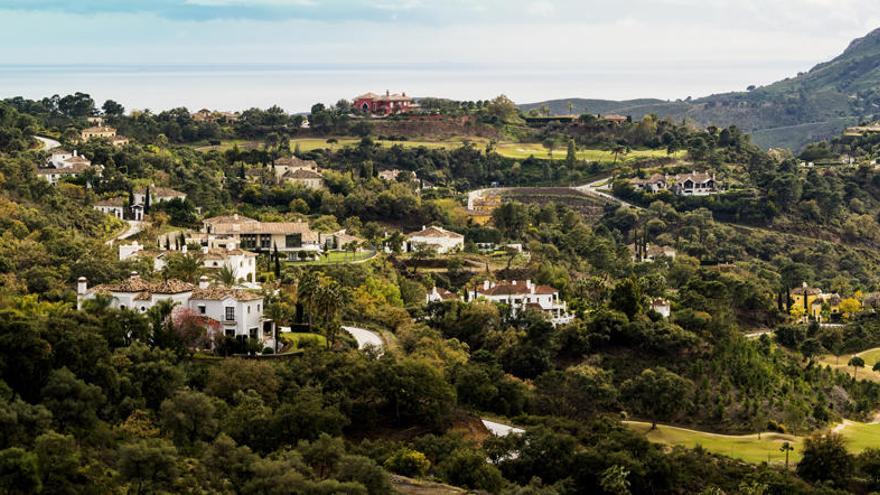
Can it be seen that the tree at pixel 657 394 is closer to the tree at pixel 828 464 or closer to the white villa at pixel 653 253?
the tree at pixel 828 464

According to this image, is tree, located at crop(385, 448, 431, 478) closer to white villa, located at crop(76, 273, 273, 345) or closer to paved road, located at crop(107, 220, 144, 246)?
white villa, located at crop(76, 273, 273, 345)

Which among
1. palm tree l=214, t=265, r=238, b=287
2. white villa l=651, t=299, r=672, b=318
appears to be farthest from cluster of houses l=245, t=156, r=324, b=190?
palm tree l=214, t=265, r=238, b=287

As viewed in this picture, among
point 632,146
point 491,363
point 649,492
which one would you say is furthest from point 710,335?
point 632,146

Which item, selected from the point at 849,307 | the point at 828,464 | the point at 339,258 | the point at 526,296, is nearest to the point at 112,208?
the point at 339,258

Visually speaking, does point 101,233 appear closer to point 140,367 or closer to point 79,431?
point 140,367

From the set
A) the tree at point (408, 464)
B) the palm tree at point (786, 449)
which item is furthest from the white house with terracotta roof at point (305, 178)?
the tree at point (408, 464)

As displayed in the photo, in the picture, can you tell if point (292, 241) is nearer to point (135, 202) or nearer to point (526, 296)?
point (135, 202)

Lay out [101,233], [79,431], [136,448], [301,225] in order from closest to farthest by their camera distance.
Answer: [136,448] < [79,431] < [101,233] < [301,225]
